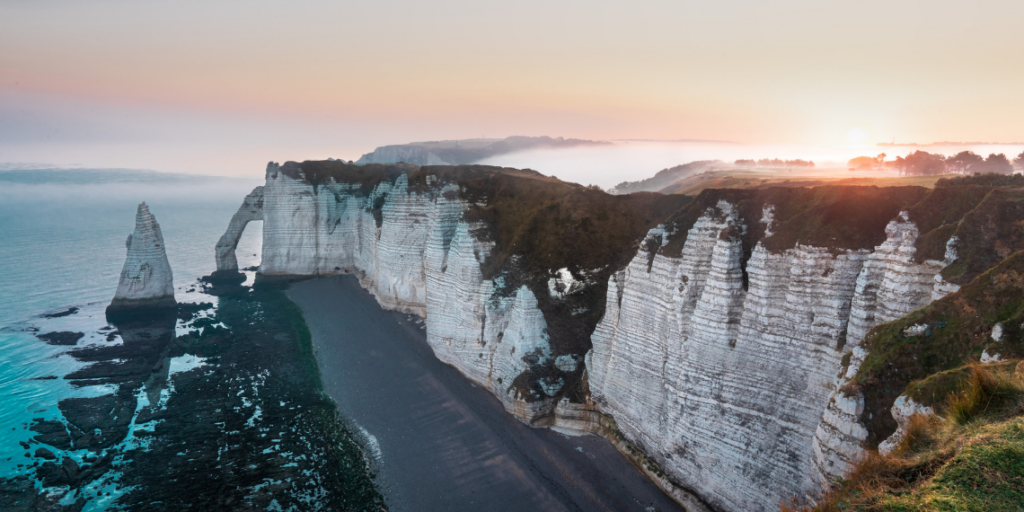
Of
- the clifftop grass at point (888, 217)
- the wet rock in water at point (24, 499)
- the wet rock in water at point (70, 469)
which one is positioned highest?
the clifftop grass at point (888, 217)

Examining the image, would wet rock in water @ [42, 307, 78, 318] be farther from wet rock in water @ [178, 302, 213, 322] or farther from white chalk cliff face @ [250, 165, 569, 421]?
white chalk cliff face @ [250, 165, 569, 421]

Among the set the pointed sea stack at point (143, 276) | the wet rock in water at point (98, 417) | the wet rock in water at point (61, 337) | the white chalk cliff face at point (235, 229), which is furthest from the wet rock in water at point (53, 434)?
the white chalk cliff face at point (235, 229)

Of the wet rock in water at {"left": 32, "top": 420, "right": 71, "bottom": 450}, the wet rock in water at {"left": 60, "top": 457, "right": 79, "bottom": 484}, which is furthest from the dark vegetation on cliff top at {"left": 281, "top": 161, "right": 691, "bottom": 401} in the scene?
the wet rock in water at {"left": 32, "top": 420, "right": 71, "bottom": 450}

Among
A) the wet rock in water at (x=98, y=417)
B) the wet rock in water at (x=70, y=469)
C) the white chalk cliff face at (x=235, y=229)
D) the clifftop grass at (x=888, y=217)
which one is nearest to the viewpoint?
the clifftop grass at (x=888, y=217)

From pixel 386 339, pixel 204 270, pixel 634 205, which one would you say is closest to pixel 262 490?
pixel 386 339

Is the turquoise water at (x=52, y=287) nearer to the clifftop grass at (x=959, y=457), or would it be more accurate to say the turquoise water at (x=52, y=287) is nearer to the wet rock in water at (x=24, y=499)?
the wet rock in water at (x=24, y=499)

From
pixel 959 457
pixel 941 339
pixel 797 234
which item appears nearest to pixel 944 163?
pixel 797 234

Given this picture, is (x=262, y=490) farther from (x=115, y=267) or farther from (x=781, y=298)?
(x=115, y=267)
